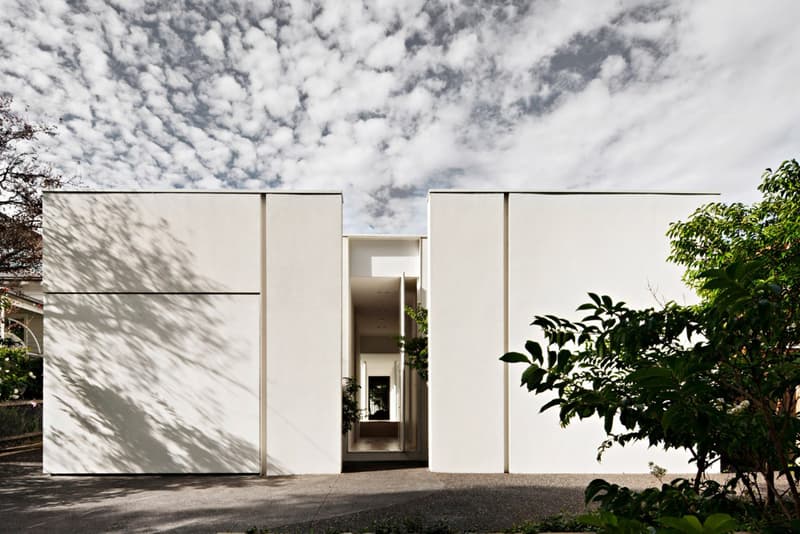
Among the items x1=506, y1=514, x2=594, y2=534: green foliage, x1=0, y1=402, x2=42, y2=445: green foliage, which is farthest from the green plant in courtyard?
x1=0, y1=402, x2=42, y2=445: green foliage

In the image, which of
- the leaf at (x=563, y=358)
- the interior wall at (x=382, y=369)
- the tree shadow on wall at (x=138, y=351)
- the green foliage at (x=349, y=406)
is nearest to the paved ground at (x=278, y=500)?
the tree shadow on wall at (x=138, y=351)

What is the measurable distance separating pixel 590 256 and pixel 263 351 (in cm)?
565

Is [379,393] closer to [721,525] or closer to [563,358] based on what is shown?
[563,358]

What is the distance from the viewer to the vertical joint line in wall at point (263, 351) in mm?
8016

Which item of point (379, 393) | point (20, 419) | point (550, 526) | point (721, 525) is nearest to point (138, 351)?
point (20, 419)

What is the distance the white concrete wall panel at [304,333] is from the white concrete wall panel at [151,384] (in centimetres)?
38

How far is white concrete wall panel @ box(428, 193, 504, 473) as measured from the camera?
8086 millimetres

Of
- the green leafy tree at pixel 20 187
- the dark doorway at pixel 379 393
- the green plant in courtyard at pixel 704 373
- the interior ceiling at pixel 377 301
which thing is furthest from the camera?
the dark doorway at pixel 379 393

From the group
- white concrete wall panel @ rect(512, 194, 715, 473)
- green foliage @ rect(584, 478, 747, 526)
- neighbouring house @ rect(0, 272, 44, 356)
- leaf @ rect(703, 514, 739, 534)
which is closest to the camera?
leaf @ rect(703, 514, 739, 534)

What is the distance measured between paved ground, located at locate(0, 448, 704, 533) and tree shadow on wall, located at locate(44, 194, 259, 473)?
47cm

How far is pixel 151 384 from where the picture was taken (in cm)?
806

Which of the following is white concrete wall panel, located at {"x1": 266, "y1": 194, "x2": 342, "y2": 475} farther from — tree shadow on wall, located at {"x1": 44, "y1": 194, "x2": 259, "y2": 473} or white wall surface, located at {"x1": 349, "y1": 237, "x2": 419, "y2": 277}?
white wall surface, located at {"x1": 349, "y1": 237, "x2": 419, "y2": 277}

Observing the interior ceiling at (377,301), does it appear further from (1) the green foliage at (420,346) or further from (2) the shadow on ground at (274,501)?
(2) the shadow on ground at (274,501)

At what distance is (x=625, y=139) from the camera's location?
401 inches
